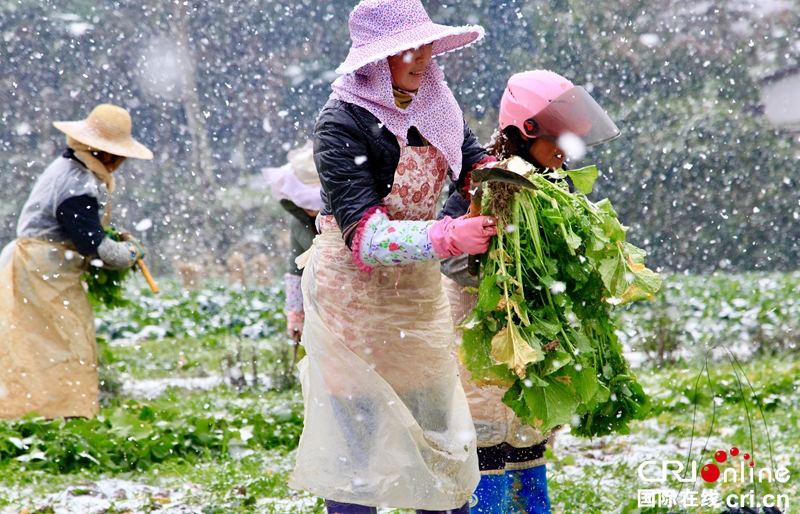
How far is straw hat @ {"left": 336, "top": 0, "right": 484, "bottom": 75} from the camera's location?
2.29 m

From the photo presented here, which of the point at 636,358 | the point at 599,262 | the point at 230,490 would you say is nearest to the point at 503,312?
the point at 599,262

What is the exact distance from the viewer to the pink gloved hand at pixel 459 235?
2.13m

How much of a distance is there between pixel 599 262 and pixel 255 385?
457cm

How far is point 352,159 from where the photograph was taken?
229 cm

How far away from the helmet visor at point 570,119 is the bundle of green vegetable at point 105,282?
11.6 ft

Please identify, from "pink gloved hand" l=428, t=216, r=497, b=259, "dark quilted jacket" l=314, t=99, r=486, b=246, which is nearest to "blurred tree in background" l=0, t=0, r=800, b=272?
"dark quilted jacket" l=314, t=99, r=486, b=246

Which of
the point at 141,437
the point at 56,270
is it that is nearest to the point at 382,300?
the point at 141,437

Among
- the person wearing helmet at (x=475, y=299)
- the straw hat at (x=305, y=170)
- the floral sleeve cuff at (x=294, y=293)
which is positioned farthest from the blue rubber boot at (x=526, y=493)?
the straw hat at (x=305, y=170)

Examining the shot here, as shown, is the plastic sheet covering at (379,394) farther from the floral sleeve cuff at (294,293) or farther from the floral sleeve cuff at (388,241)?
the floral sleeve cuff at (294,293)

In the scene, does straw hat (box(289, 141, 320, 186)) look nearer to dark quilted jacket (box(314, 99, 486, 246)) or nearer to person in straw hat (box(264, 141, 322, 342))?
person in straw hat (box(264, 141, 322, 342))

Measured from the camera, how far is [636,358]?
23.1ft

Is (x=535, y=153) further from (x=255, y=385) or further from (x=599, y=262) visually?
(x=255, y=385)

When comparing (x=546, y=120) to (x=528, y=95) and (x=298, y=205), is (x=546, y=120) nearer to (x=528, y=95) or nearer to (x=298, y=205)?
(x=528, y=95)

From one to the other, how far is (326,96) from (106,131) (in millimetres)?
10730
